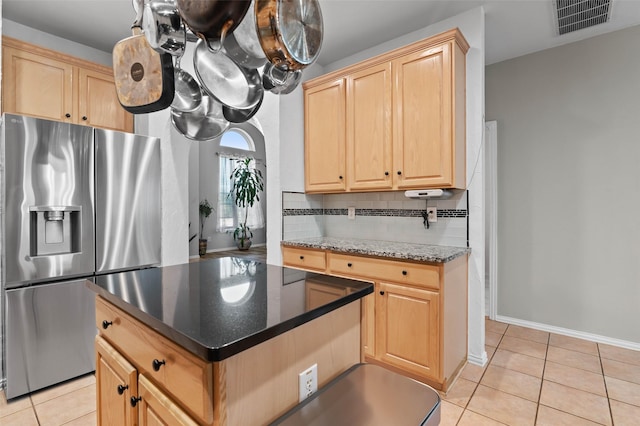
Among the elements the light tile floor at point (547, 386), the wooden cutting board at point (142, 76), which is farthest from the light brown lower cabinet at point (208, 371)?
the light tile floor at point (547, 386)

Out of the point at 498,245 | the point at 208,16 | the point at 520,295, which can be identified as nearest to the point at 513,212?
the point at 498,245

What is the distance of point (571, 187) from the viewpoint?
2982 mm

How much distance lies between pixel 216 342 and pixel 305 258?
217cm

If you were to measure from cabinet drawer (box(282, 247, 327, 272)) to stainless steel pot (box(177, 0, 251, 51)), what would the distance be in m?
2.12

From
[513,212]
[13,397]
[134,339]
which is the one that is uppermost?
[513,212]

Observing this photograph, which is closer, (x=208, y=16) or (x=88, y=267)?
(x=208, y=16)

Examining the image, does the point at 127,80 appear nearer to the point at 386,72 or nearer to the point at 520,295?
the point at 386,72

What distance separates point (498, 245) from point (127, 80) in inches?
135

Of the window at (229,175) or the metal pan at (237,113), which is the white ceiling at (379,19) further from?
the window at (229,175)

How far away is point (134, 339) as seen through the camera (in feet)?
3.59

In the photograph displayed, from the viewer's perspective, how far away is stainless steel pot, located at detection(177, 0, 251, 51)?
2.47 ft

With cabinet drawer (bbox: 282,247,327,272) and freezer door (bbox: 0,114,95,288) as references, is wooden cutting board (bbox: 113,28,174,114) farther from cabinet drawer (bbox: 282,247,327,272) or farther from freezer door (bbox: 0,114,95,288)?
cabinet drawer (bbox: 282,247,327,272)

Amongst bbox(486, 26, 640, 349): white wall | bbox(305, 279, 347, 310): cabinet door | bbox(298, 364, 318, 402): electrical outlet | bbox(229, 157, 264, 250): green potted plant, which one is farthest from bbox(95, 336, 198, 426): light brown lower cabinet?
bbox(229, 157, 264, 250): green potted plant

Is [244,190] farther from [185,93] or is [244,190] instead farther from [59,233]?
[185,93]
